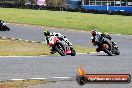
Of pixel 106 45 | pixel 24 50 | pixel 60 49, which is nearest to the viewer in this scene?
pixel 60 49

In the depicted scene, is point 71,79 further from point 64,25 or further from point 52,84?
point 64,25

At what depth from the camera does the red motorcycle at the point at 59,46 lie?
52.7 feet

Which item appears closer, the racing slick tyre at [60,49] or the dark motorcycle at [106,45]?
the racing slick tyre at [60,49]

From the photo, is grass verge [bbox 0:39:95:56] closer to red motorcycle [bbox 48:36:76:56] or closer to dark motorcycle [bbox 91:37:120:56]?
red motorcycle [bbox 48:36:76:56]

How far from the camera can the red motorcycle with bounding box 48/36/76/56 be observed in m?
16.1

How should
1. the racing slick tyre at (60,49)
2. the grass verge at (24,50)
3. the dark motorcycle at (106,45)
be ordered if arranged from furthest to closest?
1. the grass verge at (24,50)
2. the dark motorcycle at (106,45)
3. the racing slick tyre at (60,49)

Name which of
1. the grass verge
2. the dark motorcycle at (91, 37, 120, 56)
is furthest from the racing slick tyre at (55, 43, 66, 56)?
the dark motorcycle at (91, 37, 120, 56)

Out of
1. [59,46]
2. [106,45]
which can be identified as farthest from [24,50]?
[106,45]

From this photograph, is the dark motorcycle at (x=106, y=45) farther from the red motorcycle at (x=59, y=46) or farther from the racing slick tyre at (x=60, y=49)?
the racing slick tyre at (x=60, y=49)


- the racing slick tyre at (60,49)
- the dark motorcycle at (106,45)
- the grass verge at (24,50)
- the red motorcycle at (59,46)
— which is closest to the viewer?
the red motorcycle at (59,46)

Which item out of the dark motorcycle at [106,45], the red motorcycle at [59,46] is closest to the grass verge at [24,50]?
the red motorcycle at [59,46]

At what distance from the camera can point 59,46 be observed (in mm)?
16297

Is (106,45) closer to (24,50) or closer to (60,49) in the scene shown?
(60,49)

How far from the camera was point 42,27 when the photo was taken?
37562 millimetres
